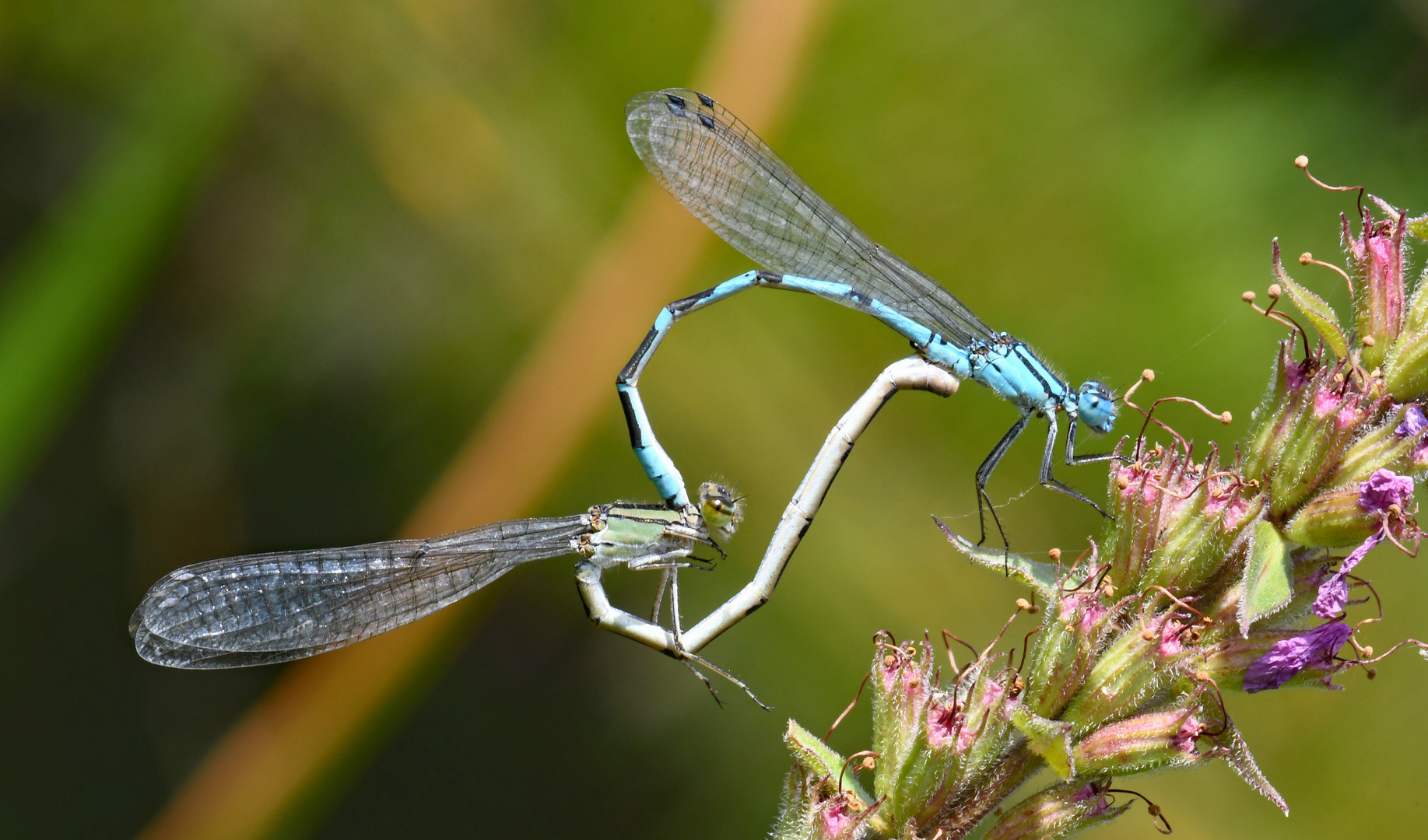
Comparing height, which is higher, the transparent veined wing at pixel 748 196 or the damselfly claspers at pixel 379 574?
the transparent veined wing at pixel 748 196

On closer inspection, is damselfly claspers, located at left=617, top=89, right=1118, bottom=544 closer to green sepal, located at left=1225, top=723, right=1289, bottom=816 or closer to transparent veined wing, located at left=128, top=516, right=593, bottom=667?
transparent veined wing, located at left=128, top=516, right=593, bottom=667

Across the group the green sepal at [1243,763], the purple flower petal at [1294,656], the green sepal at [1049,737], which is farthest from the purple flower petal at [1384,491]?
the green sepal at [1049,737]

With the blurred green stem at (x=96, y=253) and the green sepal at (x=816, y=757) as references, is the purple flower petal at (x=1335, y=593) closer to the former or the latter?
the green sepal at (x=816, y=757)

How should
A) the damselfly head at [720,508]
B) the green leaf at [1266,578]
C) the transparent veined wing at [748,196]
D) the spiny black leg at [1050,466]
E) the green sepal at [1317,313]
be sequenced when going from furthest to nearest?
the transparent veined wing at [748,196] → the damselfly head at [720,508] → the spiny black leg at [1050,466] → the green sepal at [1317,313] → the green leaf at [1266,578]

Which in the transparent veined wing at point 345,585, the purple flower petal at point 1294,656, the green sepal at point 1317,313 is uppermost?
the green sepal at point 1317,313

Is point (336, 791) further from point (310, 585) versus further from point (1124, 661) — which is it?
point (1124, 661)

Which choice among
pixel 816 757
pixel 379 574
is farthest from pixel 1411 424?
pixel 379 574

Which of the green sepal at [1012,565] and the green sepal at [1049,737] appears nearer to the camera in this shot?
the green sepal at [1049,737]
